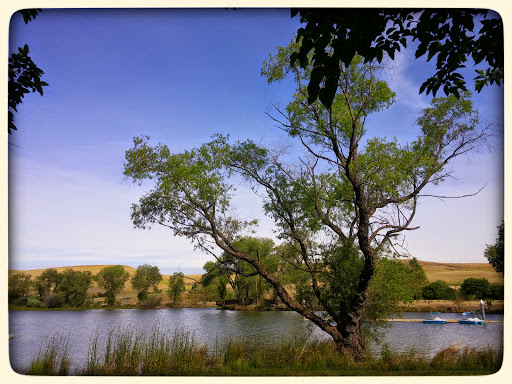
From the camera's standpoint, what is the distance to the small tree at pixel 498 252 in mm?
4727

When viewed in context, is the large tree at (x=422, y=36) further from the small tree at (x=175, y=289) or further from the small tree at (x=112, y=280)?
the small tree at (x=175, y=289)

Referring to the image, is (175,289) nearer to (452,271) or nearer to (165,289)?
(165,289)

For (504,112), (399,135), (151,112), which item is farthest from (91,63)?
(504,112)

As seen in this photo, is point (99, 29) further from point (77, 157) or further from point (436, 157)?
point (436, 157)

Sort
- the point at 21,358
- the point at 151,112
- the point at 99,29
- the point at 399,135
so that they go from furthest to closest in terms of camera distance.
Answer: the point at 399,135 → the point at 151,112 → the point at 99,29 → the point at 21,358

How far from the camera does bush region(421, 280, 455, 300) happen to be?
8688mm

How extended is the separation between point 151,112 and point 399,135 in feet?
14.1

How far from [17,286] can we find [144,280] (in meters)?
5.26

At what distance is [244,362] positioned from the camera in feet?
18.4

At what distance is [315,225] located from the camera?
714 centimetres

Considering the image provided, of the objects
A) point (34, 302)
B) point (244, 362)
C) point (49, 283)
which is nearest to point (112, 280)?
point (49, 283)

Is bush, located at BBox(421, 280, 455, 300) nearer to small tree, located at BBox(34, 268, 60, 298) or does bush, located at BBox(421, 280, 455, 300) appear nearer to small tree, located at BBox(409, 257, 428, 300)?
small tree, located at BBox(409, 257, 428, 300)

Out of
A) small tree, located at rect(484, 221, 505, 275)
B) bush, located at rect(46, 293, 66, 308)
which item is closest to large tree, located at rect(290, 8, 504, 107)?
small tree, located at rect(484, 221, 505, 275)

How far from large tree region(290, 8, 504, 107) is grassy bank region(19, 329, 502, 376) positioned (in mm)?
3400
